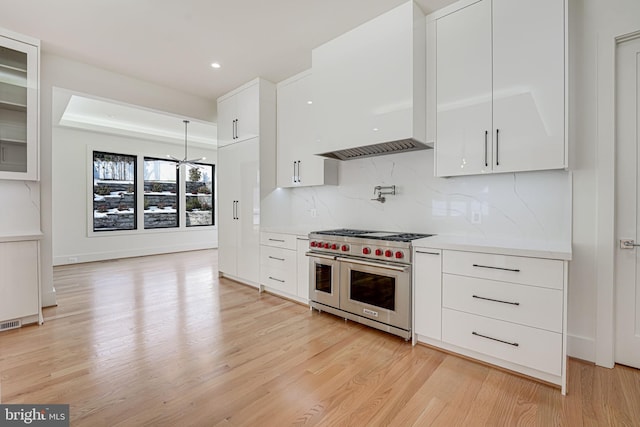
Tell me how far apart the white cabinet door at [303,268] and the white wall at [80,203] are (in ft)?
16.8

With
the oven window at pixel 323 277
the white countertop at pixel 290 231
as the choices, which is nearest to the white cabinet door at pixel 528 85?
the oven window at pixel 323 277

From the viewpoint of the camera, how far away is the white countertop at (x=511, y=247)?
1.94m

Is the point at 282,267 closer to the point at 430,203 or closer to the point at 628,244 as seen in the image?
the point at 430,203

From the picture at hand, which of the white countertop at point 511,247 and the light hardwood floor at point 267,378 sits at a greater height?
the white countertop at point 511,247

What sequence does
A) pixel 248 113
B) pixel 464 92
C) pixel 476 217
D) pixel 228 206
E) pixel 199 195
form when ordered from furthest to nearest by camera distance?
pixel 199 195 → pixel 228 206 → pixel 248 113 → pixel 476 217 → pixel 464 92

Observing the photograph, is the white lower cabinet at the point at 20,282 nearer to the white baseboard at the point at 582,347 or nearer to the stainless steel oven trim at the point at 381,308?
the stainless steel oven trim at the point at 381,308

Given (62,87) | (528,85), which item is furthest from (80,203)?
(528,85)

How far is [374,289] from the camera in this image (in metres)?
2.81

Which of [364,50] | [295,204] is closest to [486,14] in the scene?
[364,50]

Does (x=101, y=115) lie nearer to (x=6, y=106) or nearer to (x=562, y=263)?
(x=6, y=106)

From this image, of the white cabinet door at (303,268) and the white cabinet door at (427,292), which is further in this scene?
the white cabinet door at (303,268)

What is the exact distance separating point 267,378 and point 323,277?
1.33 meters

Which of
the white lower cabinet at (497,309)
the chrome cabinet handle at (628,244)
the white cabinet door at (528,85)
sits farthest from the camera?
the chrome cabinet handle at (628,244)

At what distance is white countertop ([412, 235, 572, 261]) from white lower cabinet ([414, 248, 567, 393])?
4 centimetres
